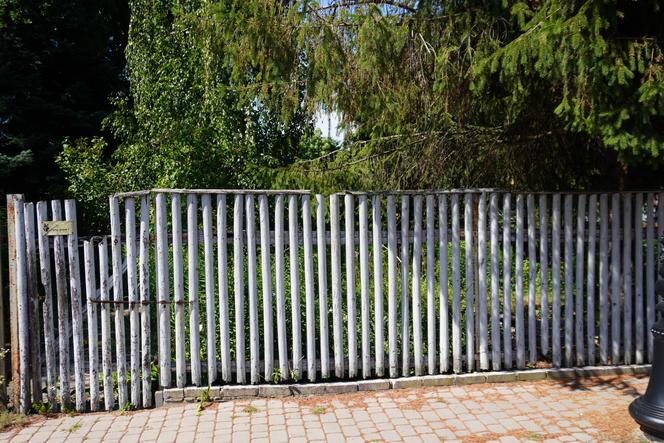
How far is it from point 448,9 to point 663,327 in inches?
143

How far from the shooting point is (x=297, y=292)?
223 inches

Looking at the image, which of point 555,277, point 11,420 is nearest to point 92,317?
point 11,420

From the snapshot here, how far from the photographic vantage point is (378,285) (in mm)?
5758

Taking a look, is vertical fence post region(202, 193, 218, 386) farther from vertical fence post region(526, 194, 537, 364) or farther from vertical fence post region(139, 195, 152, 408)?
vertical fence post region(526, 194, 537, 364)

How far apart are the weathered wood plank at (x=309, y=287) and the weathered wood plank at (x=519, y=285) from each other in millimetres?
2042

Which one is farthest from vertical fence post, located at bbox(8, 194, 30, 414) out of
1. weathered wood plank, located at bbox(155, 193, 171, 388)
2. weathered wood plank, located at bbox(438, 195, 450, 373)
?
weathered wood plank, located at bbox(438, 195, 450, 373)

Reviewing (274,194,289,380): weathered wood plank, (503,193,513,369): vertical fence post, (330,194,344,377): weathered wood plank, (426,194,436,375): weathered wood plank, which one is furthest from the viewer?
(503,193,513,369): vertical fence post

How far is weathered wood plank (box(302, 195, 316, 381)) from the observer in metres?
5.56

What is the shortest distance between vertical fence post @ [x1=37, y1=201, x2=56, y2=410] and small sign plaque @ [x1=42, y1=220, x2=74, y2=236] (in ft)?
0.13

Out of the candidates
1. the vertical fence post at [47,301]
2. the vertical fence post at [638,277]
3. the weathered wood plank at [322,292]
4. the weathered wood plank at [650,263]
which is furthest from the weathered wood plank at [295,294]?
the weathered wood plank at [650,263]

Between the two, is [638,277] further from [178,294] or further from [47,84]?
[47,84]

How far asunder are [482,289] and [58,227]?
4.06 m

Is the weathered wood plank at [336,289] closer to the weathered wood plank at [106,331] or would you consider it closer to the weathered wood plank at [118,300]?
the weathered wood plank at [118,300]

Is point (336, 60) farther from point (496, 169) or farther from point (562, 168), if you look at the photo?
point (562, 168)
